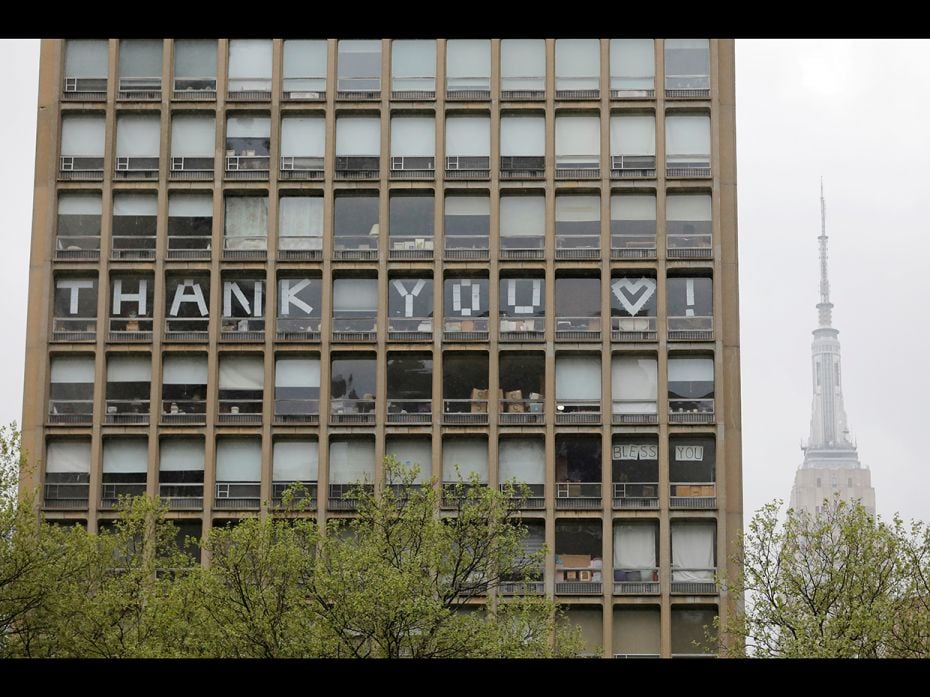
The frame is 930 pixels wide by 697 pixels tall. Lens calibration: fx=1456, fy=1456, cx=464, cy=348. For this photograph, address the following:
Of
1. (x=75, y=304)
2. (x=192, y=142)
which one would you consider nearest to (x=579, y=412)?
(x=192, y=142)

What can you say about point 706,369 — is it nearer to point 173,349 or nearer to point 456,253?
point 456,253

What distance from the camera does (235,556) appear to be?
152 feet

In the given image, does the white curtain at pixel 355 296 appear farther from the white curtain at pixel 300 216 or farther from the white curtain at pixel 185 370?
the white curtain at pixel 185 370

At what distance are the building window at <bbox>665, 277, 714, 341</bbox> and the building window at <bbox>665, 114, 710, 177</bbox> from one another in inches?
235

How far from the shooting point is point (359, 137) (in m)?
75.7

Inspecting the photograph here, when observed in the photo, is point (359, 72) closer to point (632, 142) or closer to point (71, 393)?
point (632, 142)

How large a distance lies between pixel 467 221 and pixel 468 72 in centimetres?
797

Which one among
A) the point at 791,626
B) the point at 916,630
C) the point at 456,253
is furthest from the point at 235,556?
the point at 456,253

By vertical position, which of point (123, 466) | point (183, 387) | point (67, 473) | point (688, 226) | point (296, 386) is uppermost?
point (688, 226)

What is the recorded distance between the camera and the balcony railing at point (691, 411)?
72.4 metres

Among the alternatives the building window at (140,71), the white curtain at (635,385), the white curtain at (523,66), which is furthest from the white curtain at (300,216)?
the white curtain at (635,385)

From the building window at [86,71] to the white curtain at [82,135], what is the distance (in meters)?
1.11
